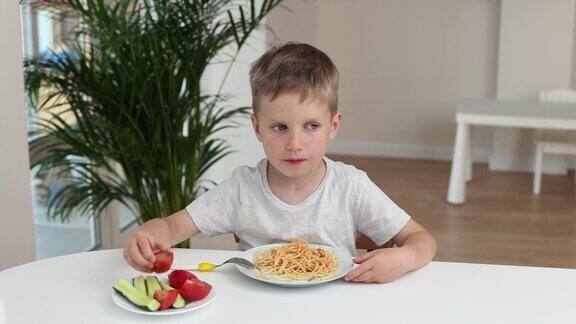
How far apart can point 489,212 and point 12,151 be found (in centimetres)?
327

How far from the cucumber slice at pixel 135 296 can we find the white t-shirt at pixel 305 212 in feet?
1.36

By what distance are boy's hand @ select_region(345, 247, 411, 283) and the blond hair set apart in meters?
0.34

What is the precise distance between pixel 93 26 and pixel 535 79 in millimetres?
4074

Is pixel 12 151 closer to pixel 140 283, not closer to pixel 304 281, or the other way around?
pixel 140 283

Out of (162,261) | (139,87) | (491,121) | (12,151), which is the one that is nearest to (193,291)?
(162,261)

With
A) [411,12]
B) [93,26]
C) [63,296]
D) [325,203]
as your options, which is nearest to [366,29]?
[411,12]

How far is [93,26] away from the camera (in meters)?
2.70

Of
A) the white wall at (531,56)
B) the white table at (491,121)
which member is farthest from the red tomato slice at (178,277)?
the white wall at (531,56)

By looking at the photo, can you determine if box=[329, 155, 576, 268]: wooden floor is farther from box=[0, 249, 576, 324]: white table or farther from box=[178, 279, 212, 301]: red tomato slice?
→ box=[178, 279, 212, 301]: red tomato slice

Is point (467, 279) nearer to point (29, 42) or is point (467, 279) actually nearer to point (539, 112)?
point (29, 42)

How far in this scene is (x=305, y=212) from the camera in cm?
181

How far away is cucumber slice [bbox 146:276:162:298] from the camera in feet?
4.61

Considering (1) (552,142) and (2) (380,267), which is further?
(1) (552,142)

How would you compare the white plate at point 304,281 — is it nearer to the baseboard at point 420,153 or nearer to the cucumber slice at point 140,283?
the cucumber slice at point 140,283
